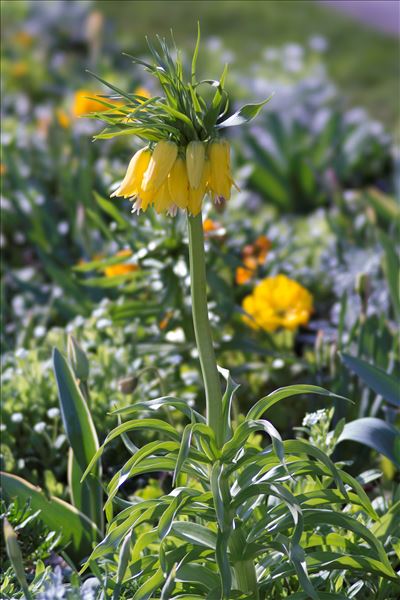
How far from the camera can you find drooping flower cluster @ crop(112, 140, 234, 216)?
4.41ft

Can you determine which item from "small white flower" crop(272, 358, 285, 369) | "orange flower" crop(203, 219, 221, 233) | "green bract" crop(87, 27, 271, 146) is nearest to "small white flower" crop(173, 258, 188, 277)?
"orange flower" crop(203, 219, 221, 233)

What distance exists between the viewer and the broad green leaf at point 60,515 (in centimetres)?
189

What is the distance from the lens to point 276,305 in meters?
2.64

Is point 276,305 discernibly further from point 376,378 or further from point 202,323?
point 202,323

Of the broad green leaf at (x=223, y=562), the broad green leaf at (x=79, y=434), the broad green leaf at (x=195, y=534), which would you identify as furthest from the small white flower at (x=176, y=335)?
the broad green leaf at (x=223, y=562)

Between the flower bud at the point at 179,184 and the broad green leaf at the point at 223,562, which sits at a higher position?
the flower bud at the point at 179,184

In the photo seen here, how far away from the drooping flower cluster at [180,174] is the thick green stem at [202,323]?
6 cm

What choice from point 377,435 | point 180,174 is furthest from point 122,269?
point 180,174

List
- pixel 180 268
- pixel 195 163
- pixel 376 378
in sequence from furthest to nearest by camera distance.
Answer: pixel 180 268, pixel 376 378, pixel 195 163

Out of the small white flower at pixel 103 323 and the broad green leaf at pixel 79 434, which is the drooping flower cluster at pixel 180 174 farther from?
Answer: the small white flower at pixel 103 323

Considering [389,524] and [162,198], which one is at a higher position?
[162,198]

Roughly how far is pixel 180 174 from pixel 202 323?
26 cm

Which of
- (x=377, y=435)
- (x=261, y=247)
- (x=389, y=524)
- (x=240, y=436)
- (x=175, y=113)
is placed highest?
(x=175, y=113)

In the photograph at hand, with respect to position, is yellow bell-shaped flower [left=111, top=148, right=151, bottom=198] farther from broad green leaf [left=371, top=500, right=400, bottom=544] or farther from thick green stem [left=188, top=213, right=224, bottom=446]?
broad green leaf [left=371, top=500, right=400, bottom=544]
